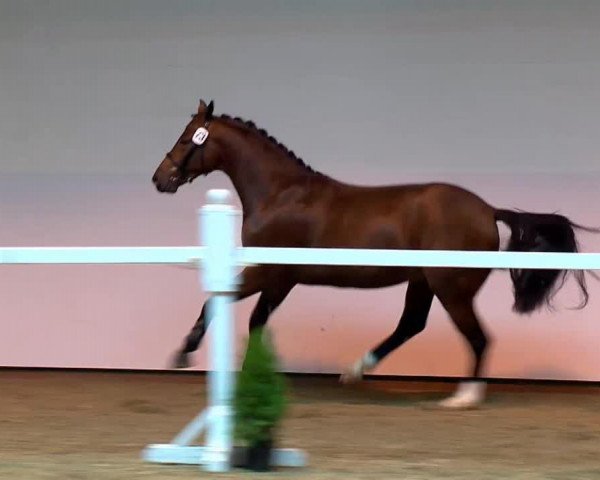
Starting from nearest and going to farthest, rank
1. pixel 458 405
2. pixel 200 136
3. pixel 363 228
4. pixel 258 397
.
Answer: pixel 258 397 → pixel 458 405 → pixel 363 228 → pixel 200 136

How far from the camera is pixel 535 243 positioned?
14.3 ft

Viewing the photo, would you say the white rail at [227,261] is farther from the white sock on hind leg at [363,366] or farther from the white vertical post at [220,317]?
the white sock on hind leg at [363,366]

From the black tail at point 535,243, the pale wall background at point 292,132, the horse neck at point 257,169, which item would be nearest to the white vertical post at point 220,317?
the horse neck at point 257,169

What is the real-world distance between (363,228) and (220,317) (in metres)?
1.70

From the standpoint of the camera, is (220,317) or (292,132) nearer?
(220,317)

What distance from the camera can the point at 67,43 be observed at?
555 centimetres

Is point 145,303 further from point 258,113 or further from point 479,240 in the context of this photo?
point 479,240

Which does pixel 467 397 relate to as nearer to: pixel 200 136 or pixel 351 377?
pixel 351 377

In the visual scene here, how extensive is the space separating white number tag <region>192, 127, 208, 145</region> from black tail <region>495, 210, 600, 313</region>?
1.55 metres

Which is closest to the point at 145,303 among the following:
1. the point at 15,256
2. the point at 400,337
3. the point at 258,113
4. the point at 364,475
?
the point at 258,113

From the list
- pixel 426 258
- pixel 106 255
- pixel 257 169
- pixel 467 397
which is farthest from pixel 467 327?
pixel 106 255

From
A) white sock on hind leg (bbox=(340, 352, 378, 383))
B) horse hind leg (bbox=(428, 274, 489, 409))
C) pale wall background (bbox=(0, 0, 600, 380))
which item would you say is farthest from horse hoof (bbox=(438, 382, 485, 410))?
pale wall background (bbox=(0, 0, 600, 380))

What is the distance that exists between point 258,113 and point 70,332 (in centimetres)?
186

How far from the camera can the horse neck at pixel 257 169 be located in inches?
179
